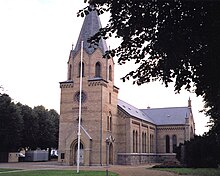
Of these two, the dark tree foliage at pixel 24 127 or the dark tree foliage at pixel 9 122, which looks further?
the dark tree foliage at pixel 24 127

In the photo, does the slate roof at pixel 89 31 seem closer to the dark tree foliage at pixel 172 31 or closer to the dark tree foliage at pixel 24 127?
the dark tree foliage at pixel 24 127

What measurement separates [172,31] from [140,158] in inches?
1804

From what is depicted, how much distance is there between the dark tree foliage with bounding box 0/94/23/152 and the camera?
52562mm

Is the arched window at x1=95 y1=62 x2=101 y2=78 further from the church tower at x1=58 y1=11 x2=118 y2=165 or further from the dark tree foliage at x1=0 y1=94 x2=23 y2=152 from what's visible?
the dark tree foliage at x1=0 y1=94 x2=23 y2=152

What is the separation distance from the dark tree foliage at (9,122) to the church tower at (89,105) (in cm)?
1082

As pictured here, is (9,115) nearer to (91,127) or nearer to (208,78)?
(91,127)

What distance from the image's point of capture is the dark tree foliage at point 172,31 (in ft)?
33.4

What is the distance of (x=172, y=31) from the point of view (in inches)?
404

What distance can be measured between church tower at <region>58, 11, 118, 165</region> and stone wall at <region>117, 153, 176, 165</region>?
4.96ft

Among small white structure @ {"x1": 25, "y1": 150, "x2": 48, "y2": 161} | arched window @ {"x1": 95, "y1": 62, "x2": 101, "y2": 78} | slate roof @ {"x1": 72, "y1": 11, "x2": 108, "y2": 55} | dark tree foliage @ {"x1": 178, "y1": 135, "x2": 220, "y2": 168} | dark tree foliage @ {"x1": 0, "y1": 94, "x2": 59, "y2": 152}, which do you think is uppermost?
slate roof @ {"x1": 72, "y1": 11, "x2": 108, "y2": 55}

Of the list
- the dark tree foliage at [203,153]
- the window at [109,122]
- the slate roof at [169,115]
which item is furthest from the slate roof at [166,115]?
the dark tree foliage at [203,153]

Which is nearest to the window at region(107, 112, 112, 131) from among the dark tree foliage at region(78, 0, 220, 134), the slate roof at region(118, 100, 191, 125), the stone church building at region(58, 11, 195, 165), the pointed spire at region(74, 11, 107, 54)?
the stone church building at region(58, 11, 195, 165)

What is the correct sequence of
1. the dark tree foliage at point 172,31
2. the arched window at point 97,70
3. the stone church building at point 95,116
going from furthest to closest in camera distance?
the arched window at point 97,70
the stone church building at point 95,116
the dark tree foliage at point 172,31

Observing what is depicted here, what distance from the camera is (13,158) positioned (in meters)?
60.1
